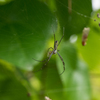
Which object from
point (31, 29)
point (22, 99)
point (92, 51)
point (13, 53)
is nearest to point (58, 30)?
point (31, 29)

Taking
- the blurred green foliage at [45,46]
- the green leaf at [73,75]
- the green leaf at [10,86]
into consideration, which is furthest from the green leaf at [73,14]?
the green leaf at [10,86]

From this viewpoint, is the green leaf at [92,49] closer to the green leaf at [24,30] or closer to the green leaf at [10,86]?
the green leaf at [24,30]

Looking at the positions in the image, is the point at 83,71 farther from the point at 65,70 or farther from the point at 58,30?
the point at 58,30

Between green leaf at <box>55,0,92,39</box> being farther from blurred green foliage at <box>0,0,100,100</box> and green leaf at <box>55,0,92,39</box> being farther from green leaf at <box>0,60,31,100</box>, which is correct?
green leaf at <box>0,60,31,100</box>

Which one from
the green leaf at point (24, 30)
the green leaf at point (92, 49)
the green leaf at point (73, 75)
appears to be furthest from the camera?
the green leaf at point (92, 49)

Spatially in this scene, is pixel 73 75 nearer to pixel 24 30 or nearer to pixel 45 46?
pixel 45 46

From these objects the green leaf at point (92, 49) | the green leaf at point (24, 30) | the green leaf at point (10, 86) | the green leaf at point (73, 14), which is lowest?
the green leaf at point (10, 86)

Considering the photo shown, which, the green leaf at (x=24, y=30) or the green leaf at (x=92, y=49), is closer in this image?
the green leaf at (x=24, y=30)

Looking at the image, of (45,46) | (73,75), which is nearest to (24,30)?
(45,46)
